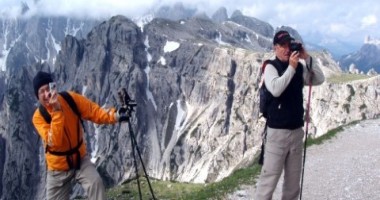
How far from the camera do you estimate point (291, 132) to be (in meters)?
11.2

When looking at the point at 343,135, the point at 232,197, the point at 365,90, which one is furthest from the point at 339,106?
the point at 232,197

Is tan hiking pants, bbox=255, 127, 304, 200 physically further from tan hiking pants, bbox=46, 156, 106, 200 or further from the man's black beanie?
the man's black beanie

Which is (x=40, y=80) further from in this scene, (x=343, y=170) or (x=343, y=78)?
(x=343, y=78)

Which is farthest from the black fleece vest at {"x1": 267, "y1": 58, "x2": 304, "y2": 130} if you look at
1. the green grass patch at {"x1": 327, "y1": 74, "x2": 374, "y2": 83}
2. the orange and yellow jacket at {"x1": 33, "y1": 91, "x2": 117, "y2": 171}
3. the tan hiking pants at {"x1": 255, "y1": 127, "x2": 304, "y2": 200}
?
the green grass patch at {"x1": 327, "y1": 74, "x2": 374, "y2": 83}

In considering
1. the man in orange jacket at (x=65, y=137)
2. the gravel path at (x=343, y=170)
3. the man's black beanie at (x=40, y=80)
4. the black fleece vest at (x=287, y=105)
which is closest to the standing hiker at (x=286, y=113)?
the black fleece vest at (x=287, y=105)

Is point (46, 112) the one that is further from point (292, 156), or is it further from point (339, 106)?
point (339, 106)

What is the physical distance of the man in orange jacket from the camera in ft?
34.2

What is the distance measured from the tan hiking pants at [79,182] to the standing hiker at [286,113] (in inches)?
146

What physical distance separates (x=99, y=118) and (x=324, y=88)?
177 metres

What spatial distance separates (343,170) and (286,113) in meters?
12.3

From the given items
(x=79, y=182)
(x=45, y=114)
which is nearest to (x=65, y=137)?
(x=45, y=114)

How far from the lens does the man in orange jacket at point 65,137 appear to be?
10422 millimetres

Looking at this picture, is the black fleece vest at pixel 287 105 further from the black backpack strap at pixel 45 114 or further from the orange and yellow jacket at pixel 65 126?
the black backpack strap at pixel 45 114

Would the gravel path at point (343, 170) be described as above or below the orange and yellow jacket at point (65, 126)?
below
